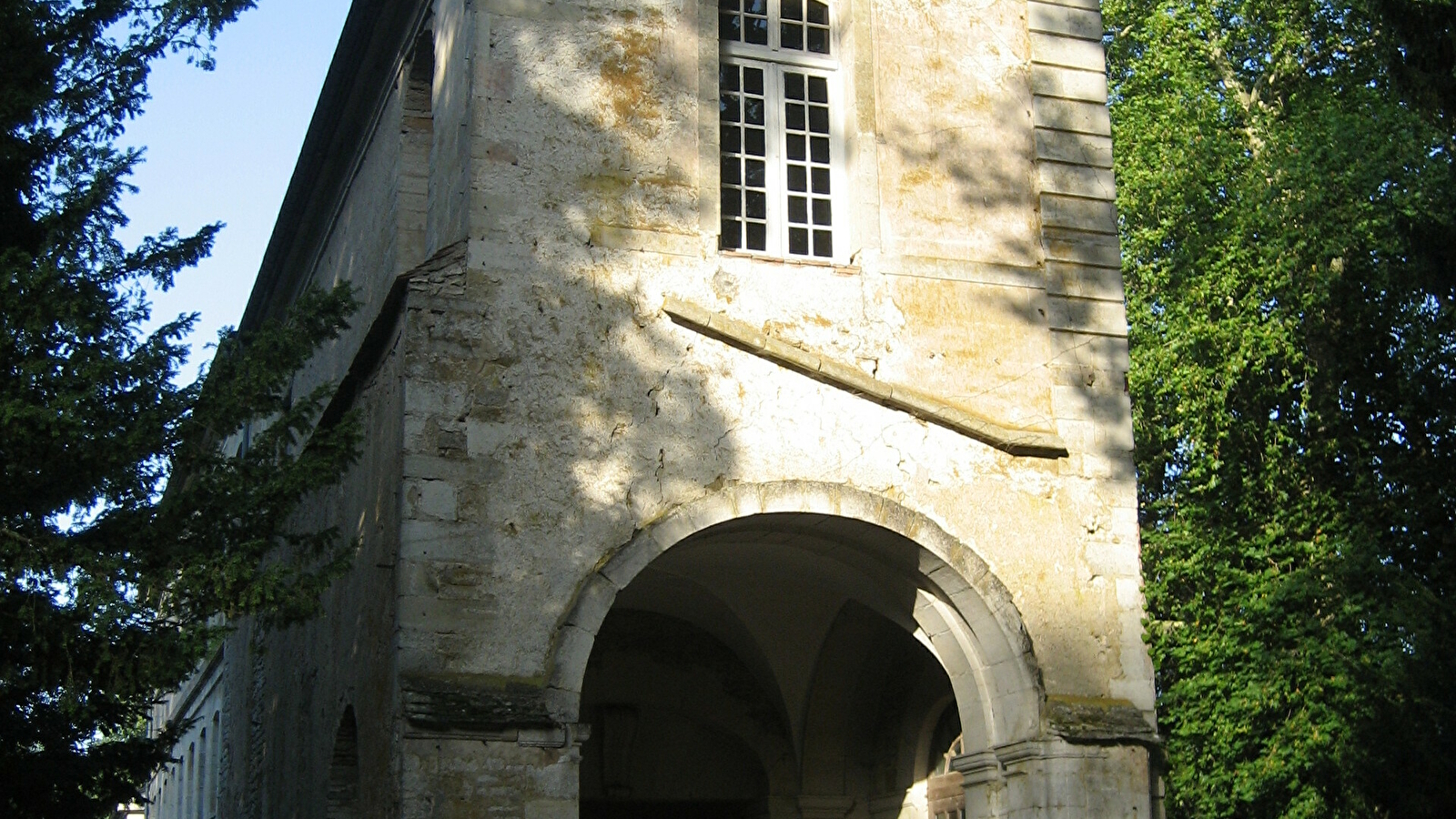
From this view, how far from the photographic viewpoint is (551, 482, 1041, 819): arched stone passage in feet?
30.3

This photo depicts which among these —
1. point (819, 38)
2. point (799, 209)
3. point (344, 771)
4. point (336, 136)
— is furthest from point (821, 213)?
point (336, 136)

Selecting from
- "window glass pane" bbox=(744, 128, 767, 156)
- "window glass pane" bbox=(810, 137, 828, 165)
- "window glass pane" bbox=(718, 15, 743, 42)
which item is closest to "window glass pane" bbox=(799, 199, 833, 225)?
"window glass pane" bbox=(810, 137, 828, 165)

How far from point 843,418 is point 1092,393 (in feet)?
5.43

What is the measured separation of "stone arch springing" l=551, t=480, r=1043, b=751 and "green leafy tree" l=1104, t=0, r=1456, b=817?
13.4 ft

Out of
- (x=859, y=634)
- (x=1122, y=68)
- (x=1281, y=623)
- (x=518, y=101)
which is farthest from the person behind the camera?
(x=1122, y=68)

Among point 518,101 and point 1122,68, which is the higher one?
point 1122,68

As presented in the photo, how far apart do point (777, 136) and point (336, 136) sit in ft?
17.3

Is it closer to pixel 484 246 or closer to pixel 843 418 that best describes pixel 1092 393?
pixel 843 418

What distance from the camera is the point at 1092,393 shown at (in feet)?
33.1

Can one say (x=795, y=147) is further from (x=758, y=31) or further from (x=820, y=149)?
(x=758, y=31)

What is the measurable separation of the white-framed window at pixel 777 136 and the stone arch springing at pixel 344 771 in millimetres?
3665

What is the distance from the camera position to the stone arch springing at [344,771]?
392 inches

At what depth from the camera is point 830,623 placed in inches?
480

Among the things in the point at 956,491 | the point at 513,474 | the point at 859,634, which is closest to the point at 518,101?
the point at 513,474
